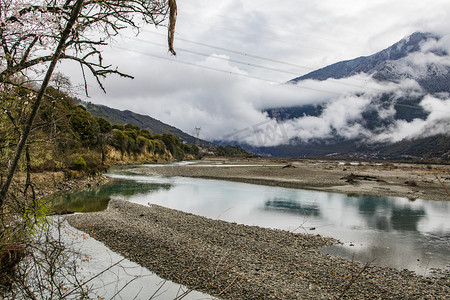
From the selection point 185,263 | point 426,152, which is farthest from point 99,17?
point 426,152

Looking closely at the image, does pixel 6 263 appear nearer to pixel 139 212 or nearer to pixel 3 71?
pixel 3 71

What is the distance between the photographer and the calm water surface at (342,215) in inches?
501

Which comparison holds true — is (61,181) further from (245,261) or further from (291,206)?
(245,261)

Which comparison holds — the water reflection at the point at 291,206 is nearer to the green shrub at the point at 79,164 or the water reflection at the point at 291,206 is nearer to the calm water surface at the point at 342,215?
the calm water surface at the point at 342,215

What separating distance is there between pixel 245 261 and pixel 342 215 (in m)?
11.7

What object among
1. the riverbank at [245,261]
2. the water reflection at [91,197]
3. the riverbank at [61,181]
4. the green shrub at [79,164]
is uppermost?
the green shrub at [79,164]

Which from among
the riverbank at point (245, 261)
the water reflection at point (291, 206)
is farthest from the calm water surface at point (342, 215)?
A: the riverbank at point (245, 261)

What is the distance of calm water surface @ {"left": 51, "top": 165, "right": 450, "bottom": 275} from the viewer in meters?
12.7

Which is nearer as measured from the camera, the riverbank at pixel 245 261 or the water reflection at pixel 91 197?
the riverbank at pixel 245 261

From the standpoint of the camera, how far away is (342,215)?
2020 centimetres

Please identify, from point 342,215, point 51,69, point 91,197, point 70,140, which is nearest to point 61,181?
point 91,197

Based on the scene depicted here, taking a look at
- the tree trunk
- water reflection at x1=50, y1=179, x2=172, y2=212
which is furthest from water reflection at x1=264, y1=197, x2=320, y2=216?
the tree trunk

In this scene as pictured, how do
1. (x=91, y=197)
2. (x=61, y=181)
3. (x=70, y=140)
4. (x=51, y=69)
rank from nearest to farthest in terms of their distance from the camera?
(x=51, y=69) → (x=70, y=140) → (x=91, y=197) → (x=61, y=181)

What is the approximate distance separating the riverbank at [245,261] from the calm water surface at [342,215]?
3.92 ft
